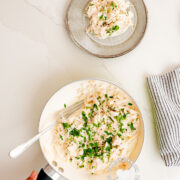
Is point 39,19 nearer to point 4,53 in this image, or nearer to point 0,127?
point 4,53

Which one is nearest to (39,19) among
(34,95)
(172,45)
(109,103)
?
(34,95)

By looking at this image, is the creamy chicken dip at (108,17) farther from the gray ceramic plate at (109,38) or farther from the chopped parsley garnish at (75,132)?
the chopped parsley garnish at (75,132)

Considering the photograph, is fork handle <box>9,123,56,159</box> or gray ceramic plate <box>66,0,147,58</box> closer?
fork handle <box>9,123,56,159</box>

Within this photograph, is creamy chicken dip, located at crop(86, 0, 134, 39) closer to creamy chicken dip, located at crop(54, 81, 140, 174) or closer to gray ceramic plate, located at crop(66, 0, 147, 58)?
gray ceramic plate, located at crop(66, 0, 147, 58)

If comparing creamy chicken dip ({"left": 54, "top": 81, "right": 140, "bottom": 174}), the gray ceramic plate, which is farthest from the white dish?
the gray ceramic plate

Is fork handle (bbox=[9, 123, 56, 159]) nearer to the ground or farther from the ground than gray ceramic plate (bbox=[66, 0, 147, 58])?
nearer to the ground

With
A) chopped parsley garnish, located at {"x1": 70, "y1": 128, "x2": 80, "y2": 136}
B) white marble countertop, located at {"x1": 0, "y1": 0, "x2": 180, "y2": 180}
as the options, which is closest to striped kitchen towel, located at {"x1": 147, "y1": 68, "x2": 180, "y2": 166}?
white marble countertop, located at {"x1": 0, "y1": 0, "x2": 180, "y2": 180}

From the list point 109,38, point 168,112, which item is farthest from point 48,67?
point 168,112

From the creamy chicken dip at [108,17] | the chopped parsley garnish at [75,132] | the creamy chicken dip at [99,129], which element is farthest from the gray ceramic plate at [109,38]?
the chopped parsley garnish at [75,132]
